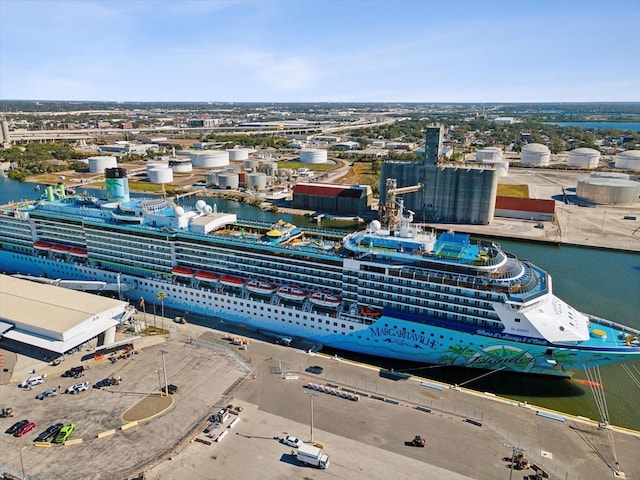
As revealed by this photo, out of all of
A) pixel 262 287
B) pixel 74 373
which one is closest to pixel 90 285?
pixel 74 373

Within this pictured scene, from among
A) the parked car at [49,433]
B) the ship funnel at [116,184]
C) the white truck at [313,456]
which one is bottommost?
the parked car at [49,433]

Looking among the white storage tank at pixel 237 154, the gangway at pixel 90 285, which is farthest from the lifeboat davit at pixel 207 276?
the white storage tank at pixel 237 154

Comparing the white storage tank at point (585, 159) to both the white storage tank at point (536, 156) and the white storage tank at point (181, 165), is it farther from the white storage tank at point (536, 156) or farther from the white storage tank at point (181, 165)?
the white storage tank at point (181, 165)

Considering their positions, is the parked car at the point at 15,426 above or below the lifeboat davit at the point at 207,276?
below

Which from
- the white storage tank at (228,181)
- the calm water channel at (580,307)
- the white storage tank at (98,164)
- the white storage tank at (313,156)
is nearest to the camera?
the calm water channel at (580,307)

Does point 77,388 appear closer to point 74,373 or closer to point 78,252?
point 74,373

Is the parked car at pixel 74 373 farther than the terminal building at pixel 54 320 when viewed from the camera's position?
No
